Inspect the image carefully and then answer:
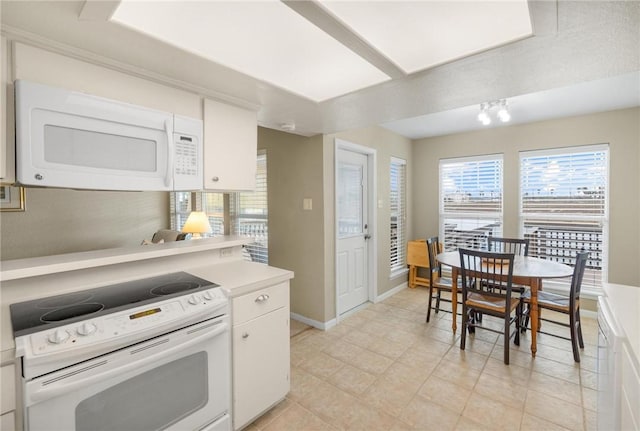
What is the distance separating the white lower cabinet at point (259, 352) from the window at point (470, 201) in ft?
11.5

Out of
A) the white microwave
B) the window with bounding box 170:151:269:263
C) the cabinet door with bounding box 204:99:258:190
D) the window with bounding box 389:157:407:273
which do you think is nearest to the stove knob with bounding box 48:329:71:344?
the white microwave

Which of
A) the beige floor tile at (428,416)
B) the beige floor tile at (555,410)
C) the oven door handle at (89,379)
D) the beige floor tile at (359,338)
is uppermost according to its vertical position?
the oven door handle at (89,379)

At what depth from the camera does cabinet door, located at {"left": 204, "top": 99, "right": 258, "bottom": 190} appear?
1998mm

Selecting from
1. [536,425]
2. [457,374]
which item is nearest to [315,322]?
[457,374]

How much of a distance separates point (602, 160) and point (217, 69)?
4273 mm

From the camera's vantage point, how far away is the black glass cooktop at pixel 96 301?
1207mm

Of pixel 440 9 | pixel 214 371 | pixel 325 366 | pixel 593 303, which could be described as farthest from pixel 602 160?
pixel 214 371

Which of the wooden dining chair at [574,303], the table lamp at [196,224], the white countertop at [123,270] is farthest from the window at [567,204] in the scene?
the table lamp at [196,224]

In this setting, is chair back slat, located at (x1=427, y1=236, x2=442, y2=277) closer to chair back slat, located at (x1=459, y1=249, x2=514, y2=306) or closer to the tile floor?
chair back slat, located at (x1=459, y1=249, x2=514, y2=306)

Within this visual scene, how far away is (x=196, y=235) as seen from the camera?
4555 mm

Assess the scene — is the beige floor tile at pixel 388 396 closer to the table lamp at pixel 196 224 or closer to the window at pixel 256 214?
the window at pixel 256 214

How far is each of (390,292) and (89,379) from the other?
3770mm

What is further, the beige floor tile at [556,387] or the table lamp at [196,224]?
the table lamp at [196,224]

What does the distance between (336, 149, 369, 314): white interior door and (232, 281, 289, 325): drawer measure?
1475 millimetres
